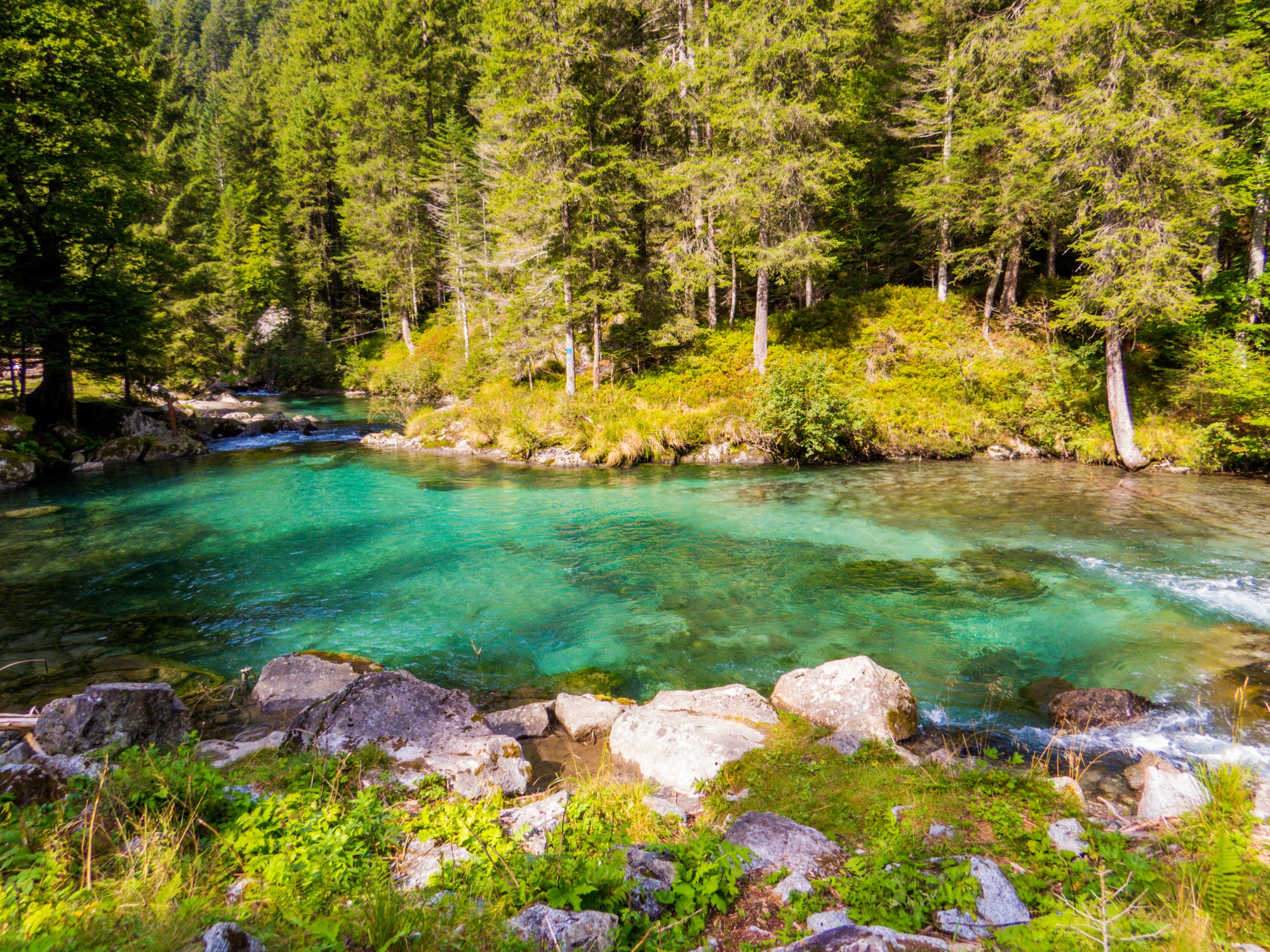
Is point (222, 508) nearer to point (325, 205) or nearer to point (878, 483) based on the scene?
point (878, 483)

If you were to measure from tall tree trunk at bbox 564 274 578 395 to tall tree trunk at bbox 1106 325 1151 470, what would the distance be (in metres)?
17.9

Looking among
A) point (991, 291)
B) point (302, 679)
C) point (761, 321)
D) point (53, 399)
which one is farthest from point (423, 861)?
point (991, 291)

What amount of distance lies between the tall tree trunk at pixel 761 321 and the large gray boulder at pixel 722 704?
17.5 metres

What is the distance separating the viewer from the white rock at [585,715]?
5.80 meters

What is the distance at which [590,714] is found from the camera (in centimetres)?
591

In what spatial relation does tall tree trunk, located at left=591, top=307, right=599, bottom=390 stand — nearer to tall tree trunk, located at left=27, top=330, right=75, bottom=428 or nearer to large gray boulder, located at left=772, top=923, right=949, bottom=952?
tall tree trunk, located at left=27, top=330, right=75, bottom=428

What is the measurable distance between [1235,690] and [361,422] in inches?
1228

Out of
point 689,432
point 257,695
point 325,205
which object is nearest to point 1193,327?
point 689,432

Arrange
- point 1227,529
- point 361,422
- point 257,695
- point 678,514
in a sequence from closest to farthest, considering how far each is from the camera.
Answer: point 257,695 → point 1227,529 → point 678,514 → point 361,422

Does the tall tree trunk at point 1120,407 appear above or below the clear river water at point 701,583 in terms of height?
above

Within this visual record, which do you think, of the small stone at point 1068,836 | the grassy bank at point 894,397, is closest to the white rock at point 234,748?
the small stone at point 1068,836

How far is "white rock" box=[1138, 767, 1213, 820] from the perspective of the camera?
Result: 385 centimetres

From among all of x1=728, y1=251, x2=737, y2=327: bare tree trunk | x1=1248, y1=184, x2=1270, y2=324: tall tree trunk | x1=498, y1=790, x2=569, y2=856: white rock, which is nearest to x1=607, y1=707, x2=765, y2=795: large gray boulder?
x1=498, y1=790, x2=569, y2=856: white rock

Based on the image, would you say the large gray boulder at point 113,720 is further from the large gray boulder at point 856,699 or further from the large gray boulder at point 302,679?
the large gray boulder at point 856,699
